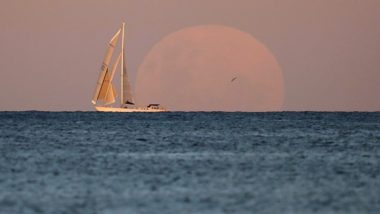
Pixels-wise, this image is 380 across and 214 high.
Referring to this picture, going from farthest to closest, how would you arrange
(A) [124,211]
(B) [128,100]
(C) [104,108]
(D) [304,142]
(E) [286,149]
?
(C) [104,108], (B) [128,100], (D) [304,142], (E) [286,149], (A) [124,211]

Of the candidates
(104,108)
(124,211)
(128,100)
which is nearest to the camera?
(124,211)

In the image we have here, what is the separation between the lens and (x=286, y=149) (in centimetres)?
6400

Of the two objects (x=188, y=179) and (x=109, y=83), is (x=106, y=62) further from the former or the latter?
(x=188, y=179)

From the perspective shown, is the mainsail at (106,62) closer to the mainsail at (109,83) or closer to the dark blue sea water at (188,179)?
the mainsail at (109,83)

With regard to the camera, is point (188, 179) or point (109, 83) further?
point (109, 83)

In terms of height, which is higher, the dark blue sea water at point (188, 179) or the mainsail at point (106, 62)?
the mainsail at point (106, 62)

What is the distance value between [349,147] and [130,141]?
17.8 metres

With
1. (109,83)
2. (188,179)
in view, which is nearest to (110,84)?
(109,83)

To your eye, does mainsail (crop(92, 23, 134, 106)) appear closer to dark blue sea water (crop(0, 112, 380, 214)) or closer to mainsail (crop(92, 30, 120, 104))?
mainsail (crop(92, 30, 120, 104))

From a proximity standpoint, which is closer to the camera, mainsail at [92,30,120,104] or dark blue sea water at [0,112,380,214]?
dark blue sea water at [0,112,380,214]

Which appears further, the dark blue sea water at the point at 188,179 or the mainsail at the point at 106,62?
the mainsail at the point at 106,62

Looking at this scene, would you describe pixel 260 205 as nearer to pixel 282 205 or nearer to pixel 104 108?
pixel 282 205

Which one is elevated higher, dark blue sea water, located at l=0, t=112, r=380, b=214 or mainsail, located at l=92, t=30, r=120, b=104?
mainsail, located at l=92, t=30, r=120, b=104

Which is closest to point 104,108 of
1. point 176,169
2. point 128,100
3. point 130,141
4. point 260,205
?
point 128,100
